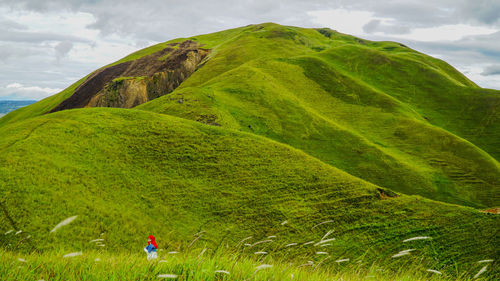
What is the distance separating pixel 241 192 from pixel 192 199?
15.9 ft

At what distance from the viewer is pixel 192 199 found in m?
25.8

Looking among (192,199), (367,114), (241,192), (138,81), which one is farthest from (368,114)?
(138,81)

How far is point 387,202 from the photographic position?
94.1 ft

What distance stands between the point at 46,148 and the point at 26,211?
30.8 ft

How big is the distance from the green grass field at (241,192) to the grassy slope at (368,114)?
41 cm

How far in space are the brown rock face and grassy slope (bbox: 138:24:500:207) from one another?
10.7 m

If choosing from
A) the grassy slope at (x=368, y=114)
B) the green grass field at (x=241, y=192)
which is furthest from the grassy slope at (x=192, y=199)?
the grassy slope at (x=368, y=114)

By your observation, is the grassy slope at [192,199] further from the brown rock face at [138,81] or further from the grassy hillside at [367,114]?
the brown rock face at [138,81]

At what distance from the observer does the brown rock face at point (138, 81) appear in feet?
280

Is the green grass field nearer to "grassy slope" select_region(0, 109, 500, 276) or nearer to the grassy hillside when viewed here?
"grassy slope" select_region(0, 109, 500, 276)

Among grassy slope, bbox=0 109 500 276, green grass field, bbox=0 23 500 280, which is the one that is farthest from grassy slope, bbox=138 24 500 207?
grassy slope, bbox=0 109 500 276

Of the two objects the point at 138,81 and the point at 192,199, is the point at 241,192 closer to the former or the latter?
the point at 192,199

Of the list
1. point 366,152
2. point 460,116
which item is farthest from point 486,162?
point 460,116

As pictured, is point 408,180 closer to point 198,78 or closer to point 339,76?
point 339,76
